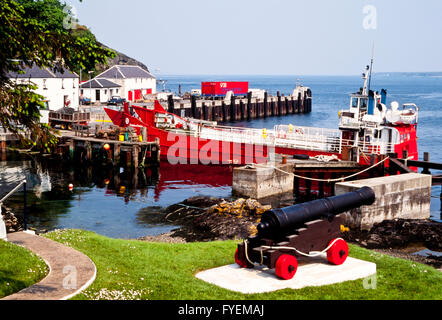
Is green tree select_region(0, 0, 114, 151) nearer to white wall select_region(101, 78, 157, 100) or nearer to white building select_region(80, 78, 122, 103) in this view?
white building select_region(80, 78, 122, 103)

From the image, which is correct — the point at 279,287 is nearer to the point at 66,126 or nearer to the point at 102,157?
the point at 102,157

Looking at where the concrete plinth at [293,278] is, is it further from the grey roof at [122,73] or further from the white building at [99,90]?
the grey roof at [122,73]

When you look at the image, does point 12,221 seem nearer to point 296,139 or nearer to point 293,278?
point 293,278

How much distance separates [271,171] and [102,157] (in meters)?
19.2

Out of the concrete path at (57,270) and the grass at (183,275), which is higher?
the concrete path at (57,270)

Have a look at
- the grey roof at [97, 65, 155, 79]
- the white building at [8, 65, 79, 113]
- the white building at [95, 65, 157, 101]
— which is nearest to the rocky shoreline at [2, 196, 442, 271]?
the white building at [8, 65, 79, 113]

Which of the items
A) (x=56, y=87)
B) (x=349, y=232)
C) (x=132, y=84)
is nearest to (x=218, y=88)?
(x=132, y=84)

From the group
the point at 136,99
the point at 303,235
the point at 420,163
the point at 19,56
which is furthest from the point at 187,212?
the point at 136,99

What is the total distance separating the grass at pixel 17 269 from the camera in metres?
11.2

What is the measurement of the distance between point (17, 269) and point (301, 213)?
672 cm

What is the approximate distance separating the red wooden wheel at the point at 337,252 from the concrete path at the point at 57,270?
5862 mm

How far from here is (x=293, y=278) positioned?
12836 millimetres

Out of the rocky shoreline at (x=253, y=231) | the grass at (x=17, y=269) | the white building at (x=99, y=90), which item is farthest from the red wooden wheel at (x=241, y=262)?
the white building at (x=99, y=90)
